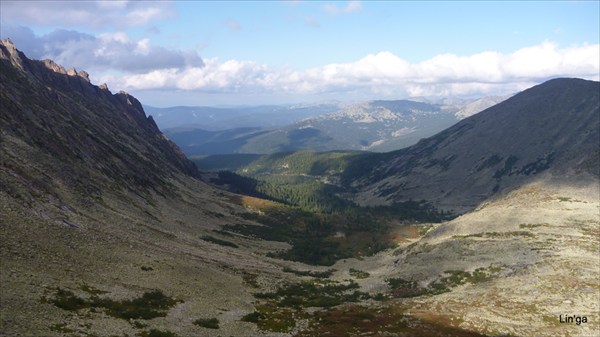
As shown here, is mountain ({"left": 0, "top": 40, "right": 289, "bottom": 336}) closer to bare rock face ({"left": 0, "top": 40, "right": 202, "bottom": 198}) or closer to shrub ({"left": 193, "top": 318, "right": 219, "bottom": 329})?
bare rock face ({"left": 0, "top": 40, "right": 202, "bottom": 198})

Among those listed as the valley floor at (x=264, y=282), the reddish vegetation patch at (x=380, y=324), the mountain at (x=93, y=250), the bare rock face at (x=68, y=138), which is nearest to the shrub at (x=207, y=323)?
the valley floor at (x=264, y=282)

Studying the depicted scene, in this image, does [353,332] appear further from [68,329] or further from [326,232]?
[326,232]

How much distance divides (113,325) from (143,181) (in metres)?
127

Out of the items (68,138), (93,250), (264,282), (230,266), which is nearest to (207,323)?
(93,250)

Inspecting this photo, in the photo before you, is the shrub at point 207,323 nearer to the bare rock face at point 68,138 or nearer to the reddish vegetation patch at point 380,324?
the reddish vegetation patch at point 380,324

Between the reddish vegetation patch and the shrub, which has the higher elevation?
the shrub

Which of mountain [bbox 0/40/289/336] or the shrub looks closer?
mountain [bbox 0/40/289/336]

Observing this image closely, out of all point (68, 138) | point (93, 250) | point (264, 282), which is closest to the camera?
point (93, 250)

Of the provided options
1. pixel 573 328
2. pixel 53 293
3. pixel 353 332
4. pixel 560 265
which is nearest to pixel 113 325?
pixel 53 293

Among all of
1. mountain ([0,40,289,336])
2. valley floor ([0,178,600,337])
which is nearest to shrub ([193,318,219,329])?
valley floor ([0,178,600,337])

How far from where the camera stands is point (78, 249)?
60.6 m

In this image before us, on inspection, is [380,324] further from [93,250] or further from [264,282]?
[93,250]

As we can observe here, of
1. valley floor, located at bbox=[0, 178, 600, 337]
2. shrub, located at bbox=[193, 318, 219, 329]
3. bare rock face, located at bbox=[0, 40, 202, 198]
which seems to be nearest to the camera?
valley floor, located at bbox=[0, 178, 600, 337]

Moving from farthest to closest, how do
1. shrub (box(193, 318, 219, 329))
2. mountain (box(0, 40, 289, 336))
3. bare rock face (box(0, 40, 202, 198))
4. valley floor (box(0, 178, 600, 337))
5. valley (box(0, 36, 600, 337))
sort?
bare rock face (box(0, 40, 202, 198)) < shrub (box(193, 318, 219, 329)) < valley (box(0, 36, 600, 337)) < valley floor (box(0, 178, 600, 337)) < mountain (box(0, 40, 289, 336))
